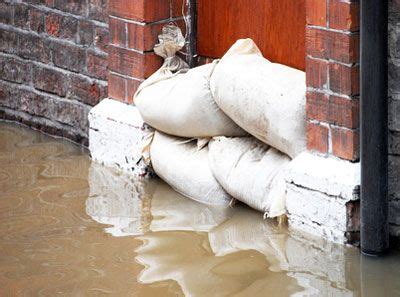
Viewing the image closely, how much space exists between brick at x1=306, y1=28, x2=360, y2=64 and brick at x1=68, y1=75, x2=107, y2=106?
1.49 m

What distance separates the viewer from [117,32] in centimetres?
508

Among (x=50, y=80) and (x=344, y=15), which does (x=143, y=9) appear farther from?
(x=344, y=15)

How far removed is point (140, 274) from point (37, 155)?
167 centimetres

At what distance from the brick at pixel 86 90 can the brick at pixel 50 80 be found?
60 mm

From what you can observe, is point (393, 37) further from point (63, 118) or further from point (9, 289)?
point (63, 118)

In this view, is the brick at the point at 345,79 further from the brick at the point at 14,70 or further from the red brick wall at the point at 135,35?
the brick at the point at 14,70

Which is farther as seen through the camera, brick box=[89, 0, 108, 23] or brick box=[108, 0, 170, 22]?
brick box=[89, 0, 108, 23]

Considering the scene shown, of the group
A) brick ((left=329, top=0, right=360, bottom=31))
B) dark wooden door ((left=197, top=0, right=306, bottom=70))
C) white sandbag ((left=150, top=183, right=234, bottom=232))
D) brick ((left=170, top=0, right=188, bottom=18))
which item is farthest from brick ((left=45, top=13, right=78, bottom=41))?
brick ((left=329, top=0, right=360, bottom=31))

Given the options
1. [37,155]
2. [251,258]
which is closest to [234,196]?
[251,258]

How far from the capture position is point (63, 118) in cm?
566

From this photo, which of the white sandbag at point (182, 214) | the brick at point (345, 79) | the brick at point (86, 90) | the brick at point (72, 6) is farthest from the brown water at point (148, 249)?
the brick at point (72, 6)

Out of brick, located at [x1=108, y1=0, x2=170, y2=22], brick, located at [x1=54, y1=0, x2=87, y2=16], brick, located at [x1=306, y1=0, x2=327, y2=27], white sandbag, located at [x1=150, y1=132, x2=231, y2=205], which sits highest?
brick, located at [x1=306, y1=0, x2=327, y2=27]

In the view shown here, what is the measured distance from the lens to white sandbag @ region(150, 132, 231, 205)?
Result: 4629 millimetres

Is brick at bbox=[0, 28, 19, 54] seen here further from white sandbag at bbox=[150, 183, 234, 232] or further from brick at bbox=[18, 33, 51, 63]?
white sandbag at bbox=[150, 183, 234, 232]
